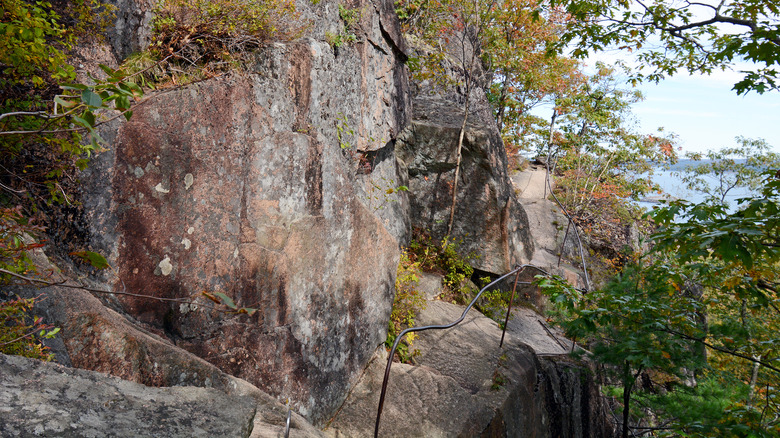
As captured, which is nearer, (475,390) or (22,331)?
(22,331)

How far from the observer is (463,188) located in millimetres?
10750

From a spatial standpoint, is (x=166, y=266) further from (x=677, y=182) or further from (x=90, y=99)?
(x=677, y=182)

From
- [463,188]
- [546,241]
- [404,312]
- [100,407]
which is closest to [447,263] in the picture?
[463,188]

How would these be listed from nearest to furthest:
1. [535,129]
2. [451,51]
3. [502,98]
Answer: [451,51] < [502,98] < [535,129]

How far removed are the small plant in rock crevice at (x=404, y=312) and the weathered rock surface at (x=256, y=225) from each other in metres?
0.60

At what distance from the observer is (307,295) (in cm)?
506

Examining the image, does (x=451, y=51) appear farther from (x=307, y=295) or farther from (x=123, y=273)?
(x=123, y=273)

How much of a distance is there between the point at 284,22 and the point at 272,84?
36.4 inches

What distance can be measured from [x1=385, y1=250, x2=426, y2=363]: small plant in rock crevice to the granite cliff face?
1.70 ft

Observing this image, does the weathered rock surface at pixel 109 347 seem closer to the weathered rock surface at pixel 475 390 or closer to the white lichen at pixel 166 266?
the white lichen at pixel 166 266

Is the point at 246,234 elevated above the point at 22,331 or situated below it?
above

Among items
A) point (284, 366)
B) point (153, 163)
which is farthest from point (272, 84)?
point (284, 366)

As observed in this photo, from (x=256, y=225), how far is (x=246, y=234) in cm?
14

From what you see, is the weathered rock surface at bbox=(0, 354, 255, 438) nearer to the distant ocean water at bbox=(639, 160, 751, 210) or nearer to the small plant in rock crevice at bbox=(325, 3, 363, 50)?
the small plant in rock crevice at bbox=(325, 3, 363, 50)
